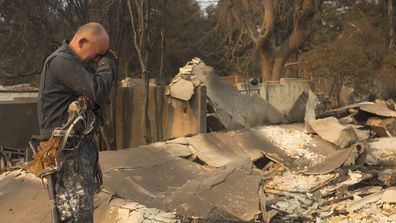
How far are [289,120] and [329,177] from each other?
10.8 ft

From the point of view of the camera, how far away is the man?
3.05 m

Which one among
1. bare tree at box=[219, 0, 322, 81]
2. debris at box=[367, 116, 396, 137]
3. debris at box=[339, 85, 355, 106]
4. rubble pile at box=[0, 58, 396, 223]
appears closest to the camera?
rubble pile at box=[0, 58, 396, 223]

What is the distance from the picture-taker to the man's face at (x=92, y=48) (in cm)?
315

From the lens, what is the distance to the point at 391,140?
32.5 feet

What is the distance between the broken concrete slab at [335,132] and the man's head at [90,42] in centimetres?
642

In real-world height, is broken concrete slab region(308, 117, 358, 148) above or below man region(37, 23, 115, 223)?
below

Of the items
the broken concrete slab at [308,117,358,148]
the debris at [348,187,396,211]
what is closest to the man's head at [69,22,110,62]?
the debris at [348,187,396,211]

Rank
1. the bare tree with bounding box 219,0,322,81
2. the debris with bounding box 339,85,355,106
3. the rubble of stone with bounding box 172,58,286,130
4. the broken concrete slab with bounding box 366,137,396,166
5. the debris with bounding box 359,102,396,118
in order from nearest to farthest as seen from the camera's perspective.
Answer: the rubble of stone with bounding box 172,58,286,130 → the broken concrete slab with bounding box 366,137,396,166 → the debris with bounding box 359,102,396,118 → the debris with bounding box 339,85,355,106 → the bare tree with bounding box 219,0,322,81

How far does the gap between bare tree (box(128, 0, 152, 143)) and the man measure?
5737 millimetres

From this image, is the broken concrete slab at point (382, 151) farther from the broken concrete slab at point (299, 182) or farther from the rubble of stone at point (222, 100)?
the rubble of stone at point (222, 100)

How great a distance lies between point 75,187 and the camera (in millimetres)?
3105

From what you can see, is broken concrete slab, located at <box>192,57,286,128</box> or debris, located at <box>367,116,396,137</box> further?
debris, located at <box>367,116,396,137</box>

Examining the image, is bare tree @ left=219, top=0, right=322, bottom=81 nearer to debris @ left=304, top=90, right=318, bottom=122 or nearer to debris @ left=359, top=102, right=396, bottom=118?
debris @ left=359, top=102, right=396, bottom=118

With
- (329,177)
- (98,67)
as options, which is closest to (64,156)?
(98,67)
